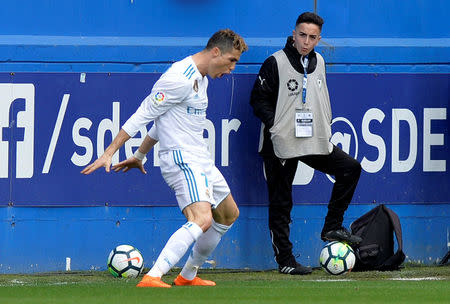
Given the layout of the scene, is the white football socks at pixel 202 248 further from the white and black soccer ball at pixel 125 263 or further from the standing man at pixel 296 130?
the standing man at pixel 296 130

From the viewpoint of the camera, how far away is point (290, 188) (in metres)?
9.72

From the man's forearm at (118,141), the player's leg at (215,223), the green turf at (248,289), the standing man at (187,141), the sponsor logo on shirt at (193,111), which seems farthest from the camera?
the player's leg at (215,223)

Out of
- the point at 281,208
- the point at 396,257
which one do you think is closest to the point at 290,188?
the point at 281,208

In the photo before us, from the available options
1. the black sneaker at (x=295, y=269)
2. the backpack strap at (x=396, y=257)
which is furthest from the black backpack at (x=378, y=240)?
A: the black sneaker at (x=295, y=269)

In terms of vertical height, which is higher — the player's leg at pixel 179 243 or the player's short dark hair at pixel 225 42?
the player's short dark hair at pixel 225 42

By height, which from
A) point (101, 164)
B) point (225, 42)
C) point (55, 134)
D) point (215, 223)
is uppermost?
point (225, 42)

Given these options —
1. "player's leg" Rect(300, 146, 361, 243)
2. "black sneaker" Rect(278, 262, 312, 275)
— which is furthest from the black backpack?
"black sneaker" Rect(278, 262, 312, 275)

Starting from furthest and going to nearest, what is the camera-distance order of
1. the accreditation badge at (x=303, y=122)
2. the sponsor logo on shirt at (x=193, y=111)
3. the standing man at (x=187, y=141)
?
the accreditation badge at (x=303, y=122)
the sponsor logo on shirt at (x=193, y=111)
the standing man at (x=187, y=141)

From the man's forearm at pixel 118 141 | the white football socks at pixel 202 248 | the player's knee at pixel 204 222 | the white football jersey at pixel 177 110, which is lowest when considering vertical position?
the white football socks at pixel 202 248

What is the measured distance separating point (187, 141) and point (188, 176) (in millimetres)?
258

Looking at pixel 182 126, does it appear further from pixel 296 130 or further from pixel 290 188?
pixel 290 188

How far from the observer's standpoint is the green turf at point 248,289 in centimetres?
719

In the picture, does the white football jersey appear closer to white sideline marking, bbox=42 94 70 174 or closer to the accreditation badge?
the accreditation badge

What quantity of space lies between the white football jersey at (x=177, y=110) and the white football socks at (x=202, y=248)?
2.04ft
